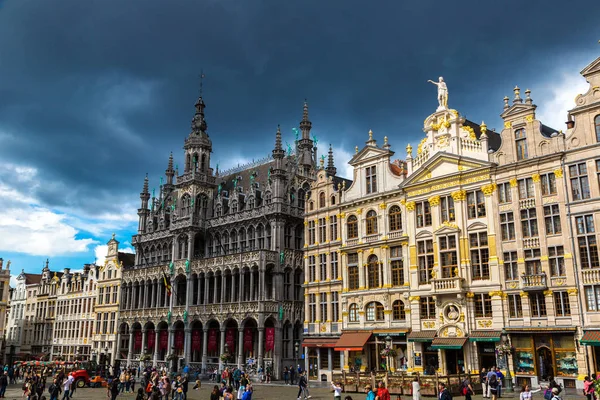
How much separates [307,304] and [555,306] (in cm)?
2247

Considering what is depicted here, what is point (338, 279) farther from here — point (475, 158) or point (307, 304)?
point (475, 158)

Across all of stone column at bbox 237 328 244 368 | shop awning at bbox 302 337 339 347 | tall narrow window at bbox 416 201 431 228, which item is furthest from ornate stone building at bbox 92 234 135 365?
tall narrow window at bbox 416 201 431 228

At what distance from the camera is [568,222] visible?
36344mm

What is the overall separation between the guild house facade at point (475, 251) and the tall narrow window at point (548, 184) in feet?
0.24

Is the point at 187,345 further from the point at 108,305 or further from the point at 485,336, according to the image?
the point at 485,336

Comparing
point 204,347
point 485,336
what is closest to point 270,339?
point 204,347

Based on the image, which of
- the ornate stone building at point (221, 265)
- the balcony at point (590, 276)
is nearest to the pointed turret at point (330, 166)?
the ornate stone building at point (221, 265)

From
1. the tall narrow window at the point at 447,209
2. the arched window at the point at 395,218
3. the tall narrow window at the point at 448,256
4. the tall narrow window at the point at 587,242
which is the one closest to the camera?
the tall narrow window at the point at 587,242

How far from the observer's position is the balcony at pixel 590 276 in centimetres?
3450

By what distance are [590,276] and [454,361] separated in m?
11.1

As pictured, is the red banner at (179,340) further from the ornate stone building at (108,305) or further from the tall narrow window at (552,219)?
the tall narrow window at (552,219)

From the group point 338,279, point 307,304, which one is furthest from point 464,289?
point 307,304

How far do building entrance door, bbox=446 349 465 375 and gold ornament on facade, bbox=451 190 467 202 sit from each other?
10.7 meters

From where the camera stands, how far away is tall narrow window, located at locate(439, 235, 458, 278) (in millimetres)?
41750
